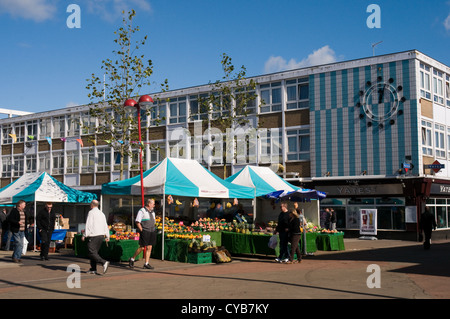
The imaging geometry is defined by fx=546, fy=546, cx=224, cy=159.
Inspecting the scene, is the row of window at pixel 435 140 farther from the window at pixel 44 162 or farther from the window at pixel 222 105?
the window at pixel 44 162

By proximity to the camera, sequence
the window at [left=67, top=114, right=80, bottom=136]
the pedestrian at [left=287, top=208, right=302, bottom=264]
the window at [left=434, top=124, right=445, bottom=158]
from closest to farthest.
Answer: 1. the pedestrian at [left=287, top=208, right=302, bottom=264]
2. the window at [left=434, top=124, right=445, bottom=158]
3. the window at [left=67, top=114, right=80, bottom=136]

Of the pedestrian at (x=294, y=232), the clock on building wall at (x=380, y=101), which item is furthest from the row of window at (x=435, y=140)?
the pedestrian at (x=294, y=232)

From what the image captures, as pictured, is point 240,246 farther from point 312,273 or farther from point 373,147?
point 373,147

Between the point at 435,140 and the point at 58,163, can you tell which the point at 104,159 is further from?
the point at 435,140

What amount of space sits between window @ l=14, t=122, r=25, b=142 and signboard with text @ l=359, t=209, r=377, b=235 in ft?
101

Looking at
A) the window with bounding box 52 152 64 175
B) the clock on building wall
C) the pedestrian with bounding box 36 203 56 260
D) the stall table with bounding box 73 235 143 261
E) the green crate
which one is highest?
the clock on building wall

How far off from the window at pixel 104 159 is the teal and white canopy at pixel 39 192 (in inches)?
753

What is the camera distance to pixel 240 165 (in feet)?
114

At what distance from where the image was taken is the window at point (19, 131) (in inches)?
1858

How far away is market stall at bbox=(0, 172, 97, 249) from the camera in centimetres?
1988

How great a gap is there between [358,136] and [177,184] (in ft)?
52.6

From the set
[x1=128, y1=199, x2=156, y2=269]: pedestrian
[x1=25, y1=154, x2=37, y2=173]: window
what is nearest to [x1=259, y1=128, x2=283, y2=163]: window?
[x1=128, y1=199, x2=156, y2=269]: pedestrian

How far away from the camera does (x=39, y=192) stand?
19.9 meters

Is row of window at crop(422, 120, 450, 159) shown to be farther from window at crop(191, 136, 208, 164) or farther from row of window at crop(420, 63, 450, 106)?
window at crop(191, 136, 208, 164)
